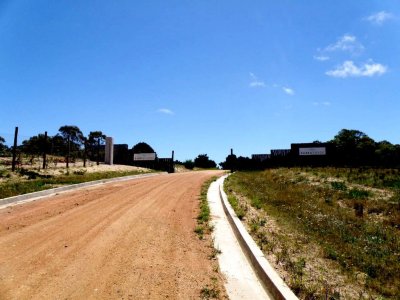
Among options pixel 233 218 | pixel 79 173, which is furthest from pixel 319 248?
pixel 79 173

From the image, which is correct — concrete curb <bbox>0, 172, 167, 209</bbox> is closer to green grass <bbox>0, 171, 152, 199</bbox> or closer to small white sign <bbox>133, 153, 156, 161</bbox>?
green grass <bbox>0, 171, 152, 199</bbox>

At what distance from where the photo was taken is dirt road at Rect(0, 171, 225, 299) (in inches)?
212

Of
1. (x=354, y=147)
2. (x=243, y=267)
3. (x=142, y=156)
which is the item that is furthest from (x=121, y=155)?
(x=354, y=147)

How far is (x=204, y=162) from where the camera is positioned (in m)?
61.9

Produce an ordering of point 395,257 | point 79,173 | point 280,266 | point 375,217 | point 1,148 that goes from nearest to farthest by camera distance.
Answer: point 280,266 < point 395,257 < point 375,217 < point 79,173 < point 1,148

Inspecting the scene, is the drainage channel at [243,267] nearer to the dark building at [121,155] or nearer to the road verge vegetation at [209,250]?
the road verge vegetation at [209,250]

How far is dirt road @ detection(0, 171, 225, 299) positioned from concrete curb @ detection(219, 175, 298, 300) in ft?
3.02

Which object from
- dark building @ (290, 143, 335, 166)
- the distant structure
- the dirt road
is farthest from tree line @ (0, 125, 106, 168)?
dark building @ (290, 143, 335, 166)

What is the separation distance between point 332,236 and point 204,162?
53.5 metres

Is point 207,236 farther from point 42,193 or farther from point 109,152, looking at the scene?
point 109,152

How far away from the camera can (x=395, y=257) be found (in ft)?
23.1

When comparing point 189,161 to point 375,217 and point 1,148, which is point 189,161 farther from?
point 375,217

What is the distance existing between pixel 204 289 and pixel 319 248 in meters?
3.38

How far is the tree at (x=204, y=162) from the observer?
61062 mm
